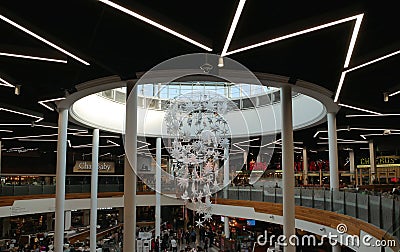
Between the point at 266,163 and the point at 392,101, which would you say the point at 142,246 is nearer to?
the point at 392,101

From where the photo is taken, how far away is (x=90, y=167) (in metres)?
37.1

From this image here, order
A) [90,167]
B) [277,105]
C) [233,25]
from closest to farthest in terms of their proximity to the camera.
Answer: [233,25] < [277,105] < [90,167]

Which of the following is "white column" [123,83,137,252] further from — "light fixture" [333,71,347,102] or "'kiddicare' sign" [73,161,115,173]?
"'kiddicare' sign" [73,161,115,173]

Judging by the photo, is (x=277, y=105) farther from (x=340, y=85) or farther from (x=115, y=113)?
(x=340, y=85)

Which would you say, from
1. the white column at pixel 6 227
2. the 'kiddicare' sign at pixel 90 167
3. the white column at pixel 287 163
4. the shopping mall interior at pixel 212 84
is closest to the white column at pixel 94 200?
the shopping mall interior at pixel 212 84

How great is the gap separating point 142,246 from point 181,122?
44.1 feet

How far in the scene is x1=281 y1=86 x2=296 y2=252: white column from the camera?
10062 mm

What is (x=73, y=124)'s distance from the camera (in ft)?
58.0

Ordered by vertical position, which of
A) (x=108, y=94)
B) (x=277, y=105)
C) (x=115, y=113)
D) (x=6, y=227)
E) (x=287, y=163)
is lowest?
(x=6, y=227)

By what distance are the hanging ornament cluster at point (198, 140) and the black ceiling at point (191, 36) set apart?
4.56ft

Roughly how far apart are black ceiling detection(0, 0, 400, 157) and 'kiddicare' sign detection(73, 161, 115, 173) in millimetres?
25909

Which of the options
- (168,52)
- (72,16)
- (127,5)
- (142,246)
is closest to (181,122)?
(127,5)

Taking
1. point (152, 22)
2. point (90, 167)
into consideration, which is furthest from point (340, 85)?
point (90, 167)

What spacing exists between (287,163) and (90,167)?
97.4 feet
